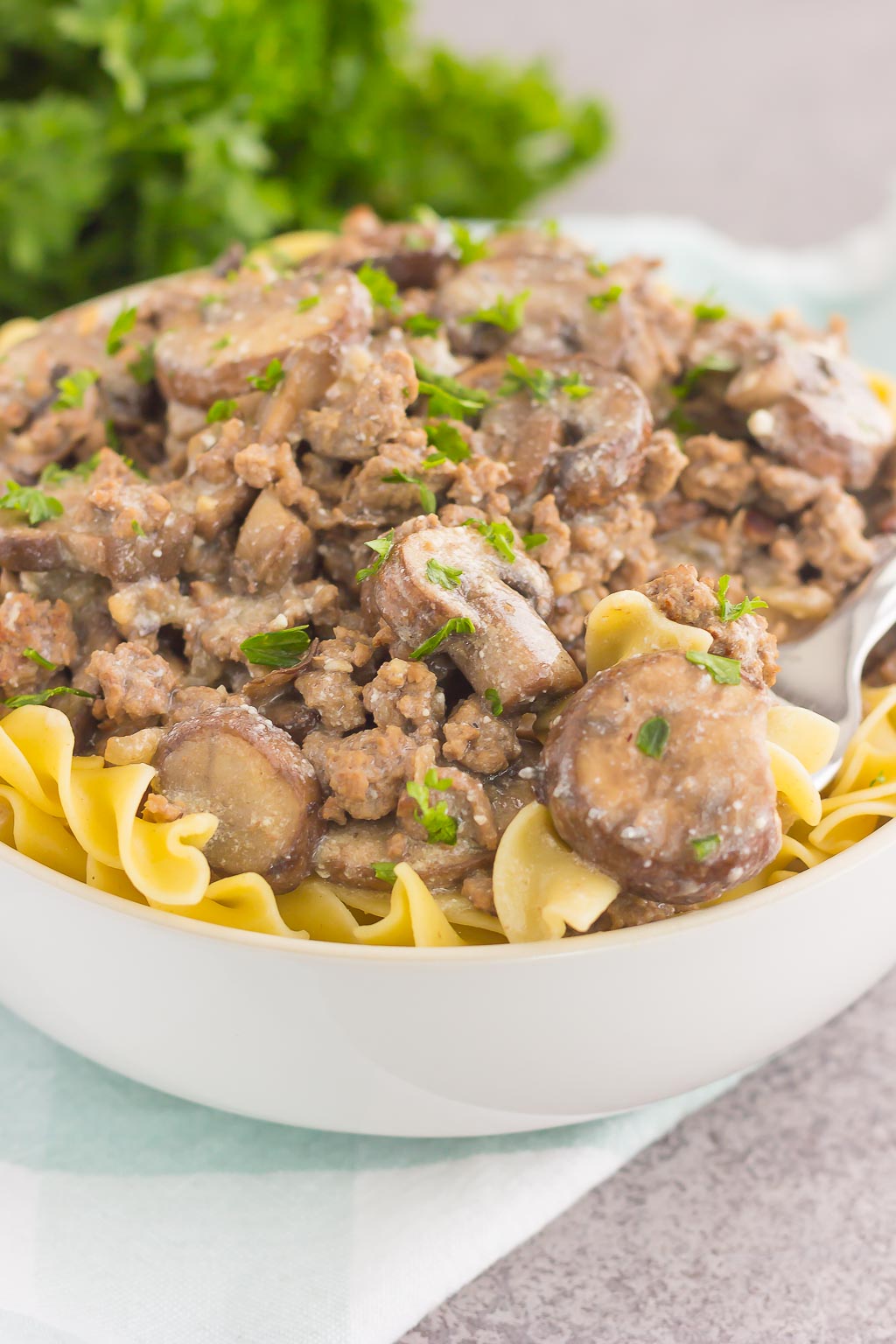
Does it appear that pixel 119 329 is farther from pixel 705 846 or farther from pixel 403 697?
pixel 705 846

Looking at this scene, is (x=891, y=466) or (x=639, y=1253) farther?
(x=891, y=466)

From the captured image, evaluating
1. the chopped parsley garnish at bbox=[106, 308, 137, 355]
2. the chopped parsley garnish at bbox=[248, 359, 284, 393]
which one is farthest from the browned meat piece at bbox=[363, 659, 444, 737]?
the chopped parsley garnish at bbox=[106, 308, 137, 355]

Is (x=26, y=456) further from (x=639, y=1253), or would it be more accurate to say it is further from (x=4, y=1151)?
(x=639, y=1253)

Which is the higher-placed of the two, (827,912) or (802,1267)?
(827,912)

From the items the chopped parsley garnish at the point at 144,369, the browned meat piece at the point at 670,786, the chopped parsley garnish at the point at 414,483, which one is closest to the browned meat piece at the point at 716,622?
the browned meat piece at the point at 670,786

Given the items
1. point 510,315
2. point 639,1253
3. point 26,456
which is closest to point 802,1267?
point 639,1253
